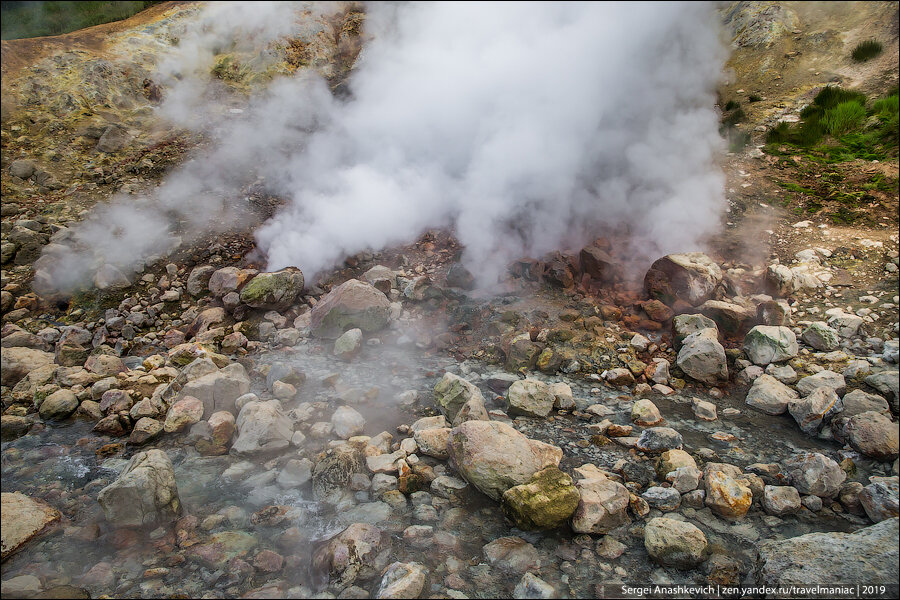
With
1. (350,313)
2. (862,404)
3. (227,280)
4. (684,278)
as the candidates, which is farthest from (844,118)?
(227,280)

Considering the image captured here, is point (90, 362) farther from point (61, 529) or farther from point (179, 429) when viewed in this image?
point (61, 529)

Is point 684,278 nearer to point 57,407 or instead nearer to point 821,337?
point 821,337

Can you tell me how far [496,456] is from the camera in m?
2.98

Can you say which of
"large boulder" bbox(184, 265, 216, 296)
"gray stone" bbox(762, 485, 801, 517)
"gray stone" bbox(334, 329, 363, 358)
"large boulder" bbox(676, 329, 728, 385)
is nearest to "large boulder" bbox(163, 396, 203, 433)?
"gray stone" bbox(334, 329, 363, 358)

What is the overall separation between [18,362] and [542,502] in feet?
19.2

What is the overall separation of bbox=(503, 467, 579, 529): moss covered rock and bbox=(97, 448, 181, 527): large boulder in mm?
2404

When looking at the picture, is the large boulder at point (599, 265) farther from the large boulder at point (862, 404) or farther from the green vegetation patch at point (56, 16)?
the green vegetation patch at point (56, 16)

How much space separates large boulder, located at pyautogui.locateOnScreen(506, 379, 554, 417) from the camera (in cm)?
402

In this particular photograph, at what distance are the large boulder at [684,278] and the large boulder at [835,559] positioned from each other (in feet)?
10.6

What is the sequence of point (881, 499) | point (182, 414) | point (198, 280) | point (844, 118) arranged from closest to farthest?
point (881, 499) → point (182, 414) → point (198, 280) → point (844, 118)

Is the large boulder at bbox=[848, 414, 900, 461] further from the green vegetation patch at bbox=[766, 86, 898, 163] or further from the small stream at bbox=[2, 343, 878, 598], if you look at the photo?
the green vegetation patch at bbox=[766, 86, 898, 163]

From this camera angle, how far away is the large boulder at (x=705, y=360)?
14.1 ft

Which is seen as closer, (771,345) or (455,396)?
(455,396)

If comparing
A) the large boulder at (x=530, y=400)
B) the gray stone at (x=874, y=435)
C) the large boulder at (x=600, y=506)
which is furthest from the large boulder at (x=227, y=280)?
the gray stone at (x=874, y=435)
